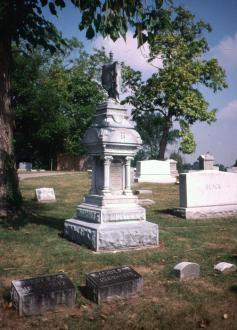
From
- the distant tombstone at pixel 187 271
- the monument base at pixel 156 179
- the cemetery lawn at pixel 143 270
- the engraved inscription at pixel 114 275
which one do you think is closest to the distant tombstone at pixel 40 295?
the cemetery lawn at pixel 143 270

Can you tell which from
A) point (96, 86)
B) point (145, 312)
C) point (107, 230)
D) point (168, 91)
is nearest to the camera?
point (145, 312)

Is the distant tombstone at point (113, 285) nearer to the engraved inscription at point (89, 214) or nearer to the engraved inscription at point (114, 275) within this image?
the engraved inscription at point (114, 275)

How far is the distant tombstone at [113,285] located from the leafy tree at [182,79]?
24.4 metres

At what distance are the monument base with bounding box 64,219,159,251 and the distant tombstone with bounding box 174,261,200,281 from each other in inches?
75.4

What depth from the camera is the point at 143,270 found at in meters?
6.20

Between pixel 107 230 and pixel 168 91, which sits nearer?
pixel 107 230

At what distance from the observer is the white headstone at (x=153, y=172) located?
23609 mm

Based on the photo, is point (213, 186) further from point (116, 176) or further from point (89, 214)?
point (89, 214)

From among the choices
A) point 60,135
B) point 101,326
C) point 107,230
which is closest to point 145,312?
point 101,326

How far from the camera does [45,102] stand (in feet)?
111

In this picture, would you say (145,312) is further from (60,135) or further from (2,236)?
(60,135)

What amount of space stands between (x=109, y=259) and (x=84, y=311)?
2.16m

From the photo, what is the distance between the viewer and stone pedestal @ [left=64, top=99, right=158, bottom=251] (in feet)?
24.8

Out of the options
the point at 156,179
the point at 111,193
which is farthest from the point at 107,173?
the point at 156,179
